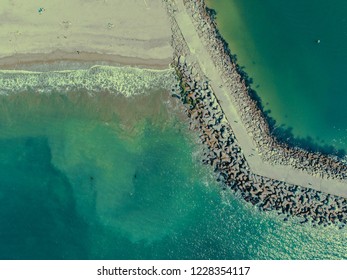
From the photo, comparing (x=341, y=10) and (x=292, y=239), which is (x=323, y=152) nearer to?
(x=292, y=239)

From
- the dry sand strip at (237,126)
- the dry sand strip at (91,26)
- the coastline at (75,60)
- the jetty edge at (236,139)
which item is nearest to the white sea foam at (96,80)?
the coastline at (75,60)

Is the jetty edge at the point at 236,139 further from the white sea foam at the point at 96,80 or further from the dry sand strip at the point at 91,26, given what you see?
the white sea foam at the point at 96,80

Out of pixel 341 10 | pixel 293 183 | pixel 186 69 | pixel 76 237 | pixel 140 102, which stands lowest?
pixel 76 237

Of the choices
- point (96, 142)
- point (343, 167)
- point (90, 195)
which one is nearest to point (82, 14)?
point (96, 142)

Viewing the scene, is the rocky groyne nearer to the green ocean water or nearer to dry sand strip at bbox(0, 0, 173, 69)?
dry sand strip at bbox(0, 0, 173, 69)

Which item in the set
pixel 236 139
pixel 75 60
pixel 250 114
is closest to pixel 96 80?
pixel 75 60

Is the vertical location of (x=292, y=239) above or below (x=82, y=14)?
below

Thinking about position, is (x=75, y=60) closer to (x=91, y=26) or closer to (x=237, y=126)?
(x=91, y=26)
